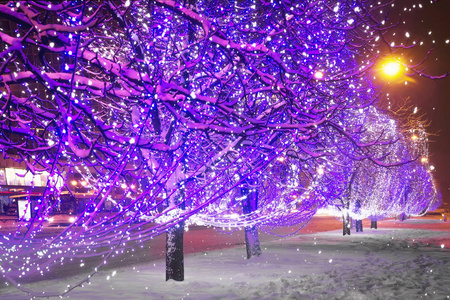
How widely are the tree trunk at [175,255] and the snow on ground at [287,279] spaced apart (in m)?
0.25

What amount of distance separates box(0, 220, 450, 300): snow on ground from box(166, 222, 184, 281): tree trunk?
0.25m

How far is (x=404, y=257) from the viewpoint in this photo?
43.6 feet

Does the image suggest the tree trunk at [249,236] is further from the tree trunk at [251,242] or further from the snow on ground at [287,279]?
the snow on ground at [287,279]

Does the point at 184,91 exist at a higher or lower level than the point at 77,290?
higher

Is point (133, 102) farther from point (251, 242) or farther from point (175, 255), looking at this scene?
point (251, 242)

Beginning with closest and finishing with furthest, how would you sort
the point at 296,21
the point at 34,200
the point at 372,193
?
1. the point at 296,21
2. the point at 372,193
3. the point at 34,200

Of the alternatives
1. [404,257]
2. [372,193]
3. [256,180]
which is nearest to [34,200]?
[372,193]

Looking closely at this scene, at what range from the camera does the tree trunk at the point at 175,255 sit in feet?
32.1

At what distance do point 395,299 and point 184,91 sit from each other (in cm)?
488

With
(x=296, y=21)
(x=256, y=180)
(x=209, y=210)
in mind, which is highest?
(x=296, y=21)

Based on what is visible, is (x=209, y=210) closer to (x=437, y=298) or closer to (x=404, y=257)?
(x=404, y=257)

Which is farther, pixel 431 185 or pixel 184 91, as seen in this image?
pixel 431 185

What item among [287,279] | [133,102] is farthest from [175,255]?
[133,102]

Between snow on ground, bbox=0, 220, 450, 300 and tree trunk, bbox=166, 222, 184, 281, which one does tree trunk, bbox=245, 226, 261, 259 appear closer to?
snow on ground, bbox=0, 220, 450, 300
